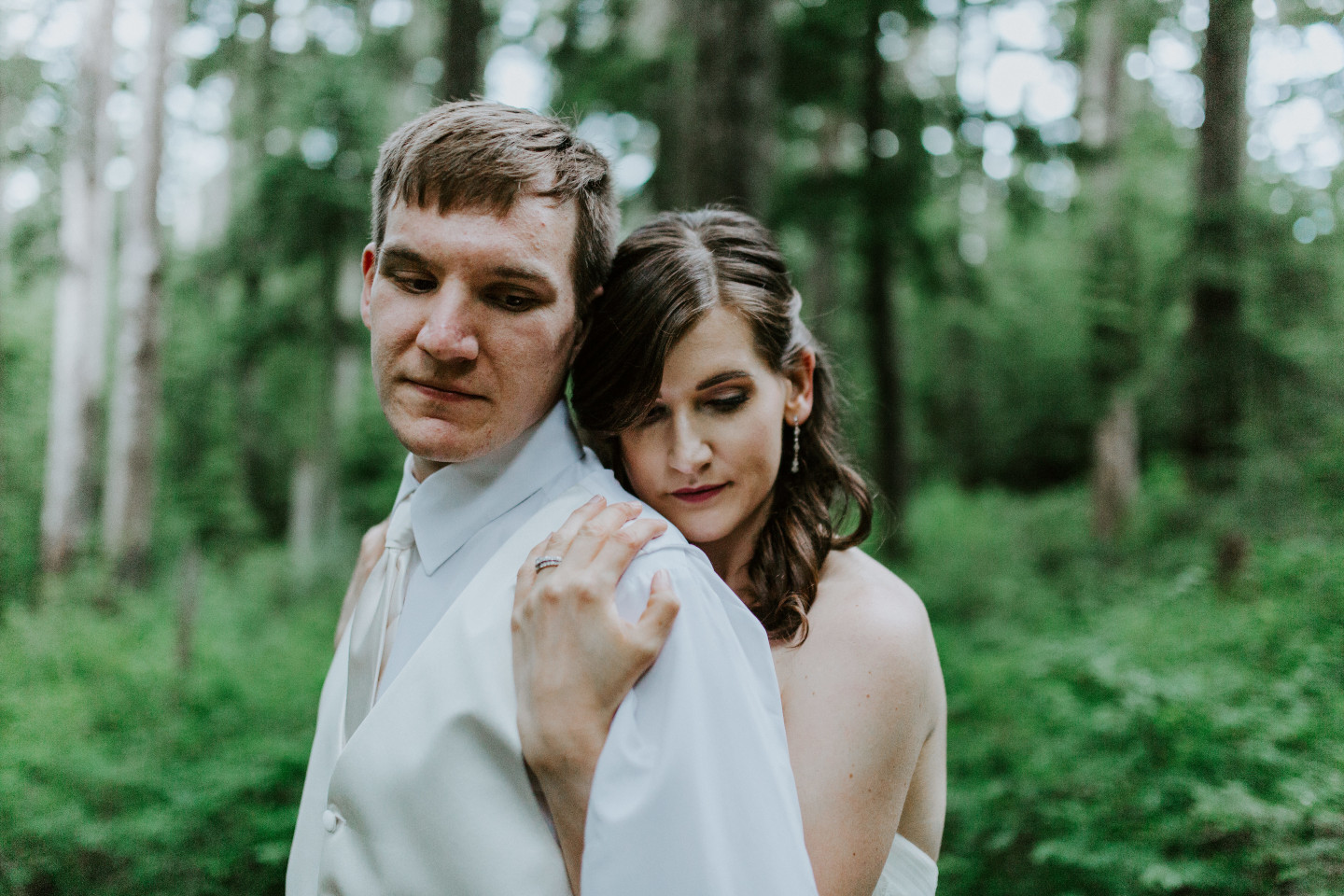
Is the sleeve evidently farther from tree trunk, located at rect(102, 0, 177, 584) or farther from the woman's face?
tree trunk, located at rect(102, 0, 177, 584)

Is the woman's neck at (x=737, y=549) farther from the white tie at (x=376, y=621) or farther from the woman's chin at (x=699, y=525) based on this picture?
Answer: the white tie at (x=376, y=621)

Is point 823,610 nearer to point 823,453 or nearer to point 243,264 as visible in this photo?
point 823,453

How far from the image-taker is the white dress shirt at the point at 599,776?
4.27ft

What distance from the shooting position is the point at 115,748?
5.21m

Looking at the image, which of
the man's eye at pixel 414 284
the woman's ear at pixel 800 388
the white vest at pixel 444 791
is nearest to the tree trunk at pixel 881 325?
the woman's ear at pixel 800 388

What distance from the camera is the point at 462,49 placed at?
6.17 metres

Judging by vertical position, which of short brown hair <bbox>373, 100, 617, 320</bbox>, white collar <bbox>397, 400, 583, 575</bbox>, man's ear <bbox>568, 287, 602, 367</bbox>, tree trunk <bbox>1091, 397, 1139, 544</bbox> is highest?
short brown hair <bbox>373, 100, 617, 320</bbox>

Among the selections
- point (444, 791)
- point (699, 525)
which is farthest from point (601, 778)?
point (699, 525)

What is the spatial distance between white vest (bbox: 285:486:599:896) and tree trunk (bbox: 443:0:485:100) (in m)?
5.53

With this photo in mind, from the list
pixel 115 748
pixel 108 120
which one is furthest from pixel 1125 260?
pixel 108 120

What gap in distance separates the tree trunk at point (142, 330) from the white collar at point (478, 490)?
1097 centimetres

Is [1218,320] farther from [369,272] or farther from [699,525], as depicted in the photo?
[369,272]

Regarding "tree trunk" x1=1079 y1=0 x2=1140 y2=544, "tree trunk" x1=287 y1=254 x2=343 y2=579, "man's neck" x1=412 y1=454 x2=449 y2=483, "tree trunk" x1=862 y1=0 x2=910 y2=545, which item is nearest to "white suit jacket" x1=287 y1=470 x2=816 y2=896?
"man's neck" x1=412 y1=454 x2=449 y2=483

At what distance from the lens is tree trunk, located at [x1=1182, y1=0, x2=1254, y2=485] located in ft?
22.7
